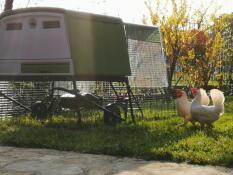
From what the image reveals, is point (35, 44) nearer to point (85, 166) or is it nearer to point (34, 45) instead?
point (34, 45)

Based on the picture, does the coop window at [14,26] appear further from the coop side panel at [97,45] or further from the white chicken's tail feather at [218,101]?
the white chicken's tail feather at [218,101]

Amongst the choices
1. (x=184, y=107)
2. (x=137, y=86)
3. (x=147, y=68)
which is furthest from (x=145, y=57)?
(x=184, y=107)

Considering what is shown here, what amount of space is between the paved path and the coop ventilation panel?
132 inches

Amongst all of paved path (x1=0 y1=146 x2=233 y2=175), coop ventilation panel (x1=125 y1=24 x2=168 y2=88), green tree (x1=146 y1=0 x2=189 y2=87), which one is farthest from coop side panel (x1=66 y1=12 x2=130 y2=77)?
Answer: green tree (x1=146 y1=0 x2=189 y2=87)

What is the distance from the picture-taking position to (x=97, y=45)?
21.4 feet

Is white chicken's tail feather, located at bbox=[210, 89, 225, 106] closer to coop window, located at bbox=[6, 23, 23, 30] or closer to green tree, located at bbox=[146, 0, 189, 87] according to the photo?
coop window, located at bbox=[6, 23, 23, 30]

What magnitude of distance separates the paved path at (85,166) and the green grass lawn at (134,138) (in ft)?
0.72

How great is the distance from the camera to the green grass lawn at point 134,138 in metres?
4.49

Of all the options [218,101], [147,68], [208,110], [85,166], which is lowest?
[85,166]

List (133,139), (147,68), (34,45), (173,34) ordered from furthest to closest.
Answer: (173,34) < (147,68) < (34,45) < (133,139)

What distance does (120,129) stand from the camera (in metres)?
6.36

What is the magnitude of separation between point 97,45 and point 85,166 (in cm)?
278

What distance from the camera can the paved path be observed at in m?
3.87

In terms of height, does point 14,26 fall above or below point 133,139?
above
